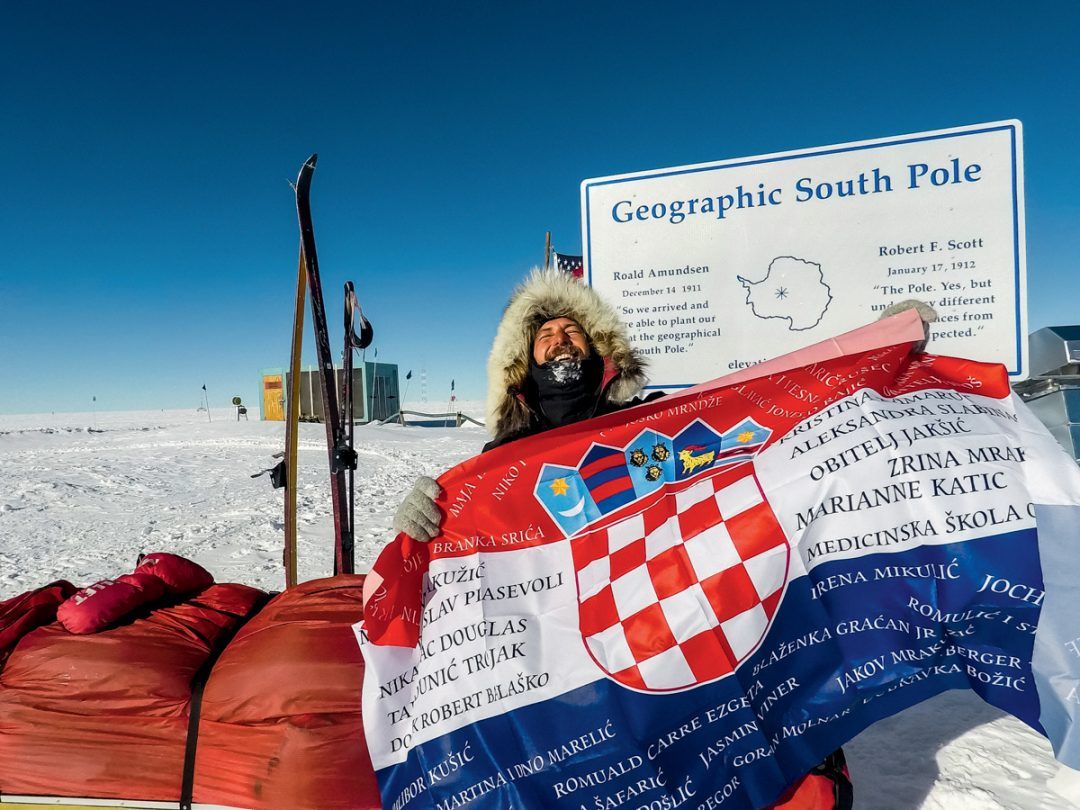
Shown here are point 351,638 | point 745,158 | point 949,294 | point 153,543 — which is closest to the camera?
point 351,638

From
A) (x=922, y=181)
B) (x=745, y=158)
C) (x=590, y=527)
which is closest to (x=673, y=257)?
(x=745, y=158)

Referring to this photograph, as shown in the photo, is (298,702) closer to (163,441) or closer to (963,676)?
(963,676)

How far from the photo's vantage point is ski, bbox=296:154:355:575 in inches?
119

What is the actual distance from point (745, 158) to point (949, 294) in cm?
115

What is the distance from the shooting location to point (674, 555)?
5.23 ft

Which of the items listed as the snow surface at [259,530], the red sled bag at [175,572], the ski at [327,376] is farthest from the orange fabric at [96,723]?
the snow surface at [259,530]

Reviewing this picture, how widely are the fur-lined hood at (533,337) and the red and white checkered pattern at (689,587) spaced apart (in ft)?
2.93

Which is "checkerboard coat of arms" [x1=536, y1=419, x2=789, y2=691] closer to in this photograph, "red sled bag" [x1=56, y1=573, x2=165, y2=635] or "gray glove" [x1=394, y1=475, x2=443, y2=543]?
"gray glove" [x1=394, y1=475, x2=443, y2=543]

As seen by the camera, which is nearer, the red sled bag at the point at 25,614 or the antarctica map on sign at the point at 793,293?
the red sled bag at the point at 25,614

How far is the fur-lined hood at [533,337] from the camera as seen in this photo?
2463 mm

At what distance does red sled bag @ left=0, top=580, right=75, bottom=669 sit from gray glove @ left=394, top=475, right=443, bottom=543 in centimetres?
124

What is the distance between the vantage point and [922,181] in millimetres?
2689

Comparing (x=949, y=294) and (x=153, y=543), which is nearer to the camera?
(x=949, y=294)

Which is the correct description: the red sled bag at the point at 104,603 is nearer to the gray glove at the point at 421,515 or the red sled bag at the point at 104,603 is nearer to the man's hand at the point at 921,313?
the gray glove at the point at 421,515
